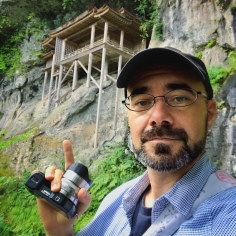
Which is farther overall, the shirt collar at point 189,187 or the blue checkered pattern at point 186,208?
the shirt collar at point 189,187

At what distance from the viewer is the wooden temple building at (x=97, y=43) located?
15625 millimetres

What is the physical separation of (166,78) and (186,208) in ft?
2.90

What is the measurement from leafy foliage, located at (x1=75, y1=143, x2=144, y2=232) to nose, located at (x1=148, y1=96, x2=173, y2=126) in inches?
256

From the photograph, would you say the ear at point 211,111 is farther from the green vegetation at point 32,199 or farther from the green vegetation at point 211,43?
the green vegetation at point 211,43

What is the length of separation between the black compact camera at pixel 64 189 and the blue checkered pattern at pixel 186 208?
0.34m

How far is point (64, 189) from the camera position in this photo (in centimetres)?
168

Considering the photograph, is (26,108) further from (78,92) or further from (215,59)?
(215,59)

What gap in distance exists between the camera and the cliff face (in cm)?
615

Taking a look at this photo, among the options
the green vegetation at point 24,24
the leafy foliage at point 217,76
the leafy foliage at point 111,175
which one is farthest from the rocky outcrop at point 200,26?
the green vegetation at point 24,24

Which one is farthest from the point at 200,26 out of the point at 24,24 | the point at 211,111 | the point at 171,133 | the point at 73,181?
the point at 24,24

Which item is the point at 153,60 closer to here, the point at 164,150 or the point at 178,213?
the point at 164,150

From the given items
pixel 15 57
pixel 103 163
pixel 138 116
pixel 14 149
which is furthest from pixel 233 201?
pixel 15 57

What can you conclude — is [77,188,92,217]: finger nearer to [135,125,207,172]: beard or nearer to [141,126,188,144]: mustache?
[135,125,207,172]: beard

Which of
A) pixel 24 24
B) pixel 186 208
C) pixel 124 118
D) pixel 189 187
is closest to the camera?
pixel 186 208
